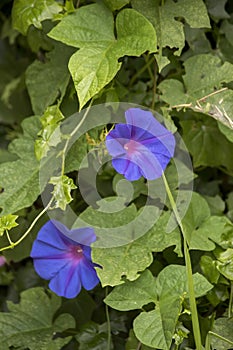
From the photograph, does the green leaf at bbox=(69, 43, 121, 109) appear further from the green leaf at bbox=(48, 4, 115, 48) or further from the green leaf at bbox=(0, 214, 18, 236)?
the green leaf at bbox=(0, 214, 18, 236)

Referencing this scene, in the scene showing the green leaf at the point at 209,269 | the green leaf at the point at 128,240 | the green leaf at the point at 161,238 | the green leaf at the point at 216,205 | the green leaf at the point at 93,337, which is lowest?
the green leaf at the point at 93,337

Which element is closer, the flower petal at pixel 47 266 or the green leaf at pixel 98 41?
the green leaf at pixel 98 41

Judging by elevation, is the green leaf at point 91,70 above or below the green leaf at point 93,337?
above

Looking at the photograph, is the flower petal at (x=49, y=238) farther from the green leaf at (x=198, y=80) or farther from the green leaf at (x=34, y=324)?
the green leaf at (x=198, y=80)

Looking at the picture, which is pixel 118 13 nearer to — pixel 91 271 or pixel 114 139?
pixel 114 139

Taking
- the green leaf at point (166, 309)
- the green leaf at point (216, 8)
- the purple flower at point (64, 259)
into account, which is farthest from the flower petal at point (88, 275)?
the green leaf at point (216, 8)

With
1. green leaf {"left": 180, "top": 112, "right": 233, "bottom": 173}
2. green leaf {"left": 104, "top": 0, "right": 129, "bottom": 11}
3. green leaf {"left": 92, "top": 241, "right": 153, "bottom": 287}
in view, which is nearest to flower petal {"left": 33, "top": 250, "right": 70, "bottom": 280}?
green leaf {"left": 92, "top": 241, "right": 153, "bottom": 287}

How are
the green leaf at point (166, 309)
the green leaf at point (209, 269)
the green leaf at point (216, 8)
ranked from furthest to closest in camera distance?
the green leaf at point (216, 8) < the green leaf at point (209, 269) < the green leaf at point (166, 309)

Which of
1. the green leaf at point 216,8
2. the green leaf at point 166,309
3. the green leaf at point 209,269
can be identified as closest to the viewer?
the green leaf at point 166,309
